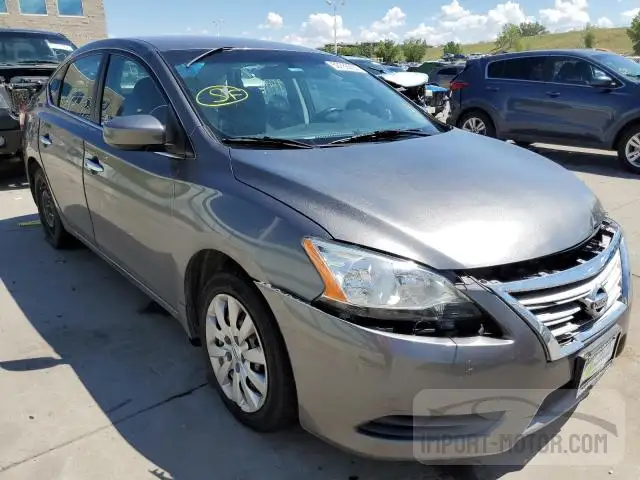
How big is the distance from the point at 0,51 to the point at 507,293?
8.19 metres

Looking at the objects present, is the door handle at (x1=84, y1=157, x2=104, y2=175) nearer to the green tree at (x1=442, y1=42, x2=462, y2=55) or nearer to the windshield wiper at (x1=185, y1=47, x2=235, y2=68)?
the windshield wiper at (x1=185, y1=47, x2=235, y2=68)

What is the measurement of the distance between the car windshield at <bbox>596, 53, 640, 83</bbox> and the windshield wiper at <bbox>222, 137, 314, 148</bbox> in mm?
7116

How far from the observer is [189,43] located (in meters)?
3.19

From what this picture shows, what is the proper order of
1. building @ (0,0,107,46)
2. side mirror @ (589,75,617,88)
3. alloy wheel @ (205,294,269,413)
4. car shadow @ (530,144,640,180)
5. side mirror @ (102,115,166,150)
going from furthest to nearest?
1. building @ (0,0,107,46)
2. side mirror @ (589,75,617,88)
3. car shadow @ (530,144,640,180)
4. side mirror @ (102,115,166,150)
5. alloy wheel @ (205,294,269,413)

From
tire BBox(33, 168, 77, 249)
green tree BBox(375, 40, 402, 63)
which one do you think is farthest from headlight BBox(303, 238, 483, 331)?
green tree BBox(375, 40, 402, 63)

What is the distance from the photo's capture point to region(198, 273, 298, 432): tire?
214cm

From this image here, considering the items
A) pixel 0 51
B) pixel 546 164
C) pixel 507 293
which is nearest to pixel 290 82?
pixel 546 164

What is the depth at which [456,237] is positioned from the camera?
195 centimetres

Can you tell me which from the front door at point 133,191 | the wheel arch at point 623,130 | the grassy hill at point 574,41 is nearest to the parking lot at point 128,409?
the front door at point 133,191

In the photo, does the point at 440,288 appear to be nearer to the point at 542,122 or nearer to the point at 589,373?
the point at 589,373

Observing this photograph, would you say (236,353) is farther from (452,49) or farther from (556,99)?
(452,49)

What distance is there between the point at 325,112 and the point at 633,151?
636 cm

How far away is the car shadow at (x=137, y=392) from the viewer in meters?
2.31

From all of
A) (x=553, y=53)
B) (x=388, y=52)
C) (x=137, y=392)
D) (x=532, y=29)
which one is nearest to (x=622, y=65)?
(x=553, y=53)
